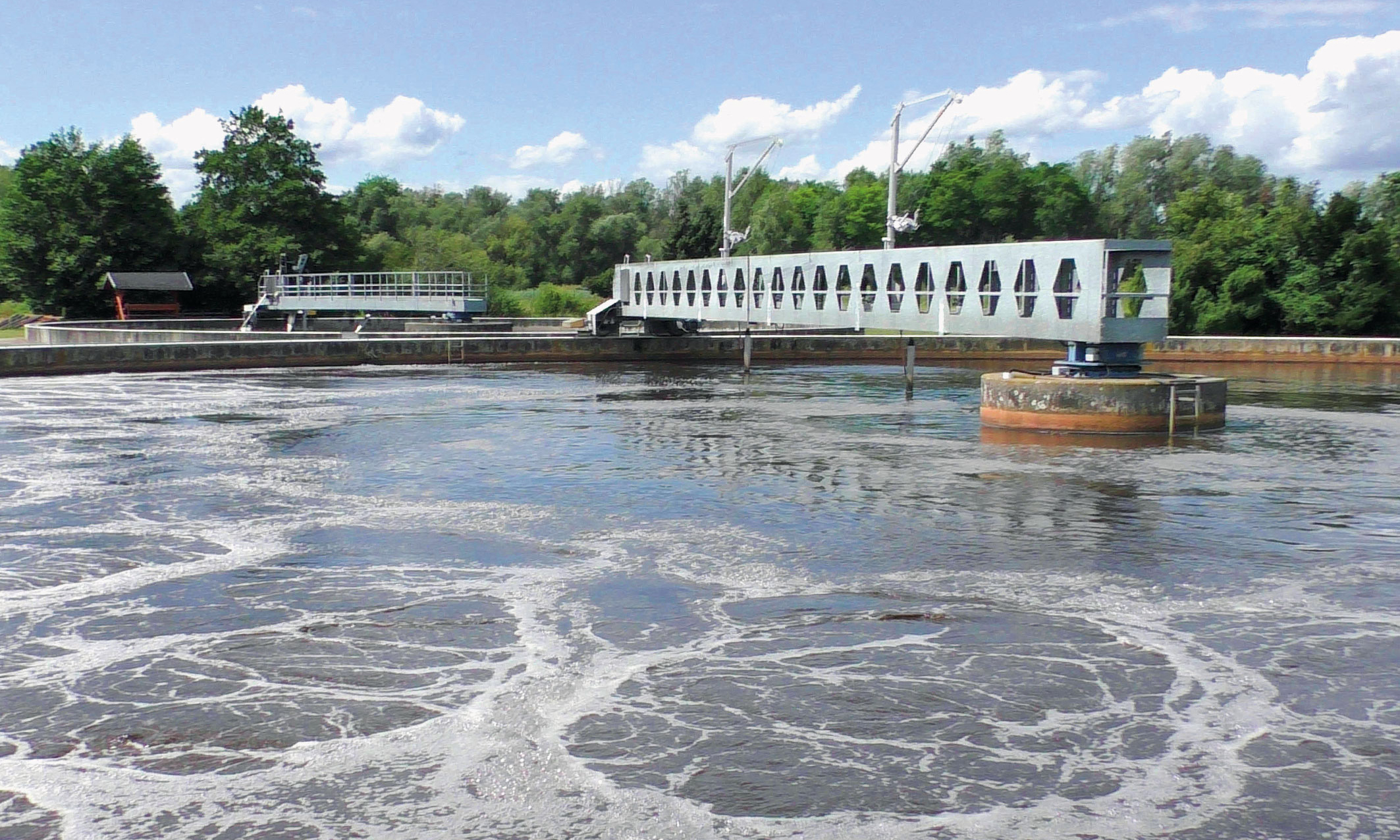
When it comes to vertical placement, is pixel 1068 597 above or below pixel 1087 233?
below

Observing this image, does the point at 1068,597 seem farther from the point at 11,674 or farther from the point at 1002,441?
the point at 1002,441

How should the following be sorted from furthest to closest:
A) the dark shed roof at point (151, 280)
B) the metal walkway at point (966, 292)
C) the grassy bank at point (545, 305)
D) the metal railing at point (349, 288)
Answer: the grassy bank at point (545, 305)
the dark shed roof at point (151, 280)
the metal railing at point (349, 288)
the metal walkway at point (966, 292)

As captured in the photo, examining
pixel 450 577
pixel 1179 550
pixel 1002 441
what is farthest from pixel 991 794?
pixel 1002 441

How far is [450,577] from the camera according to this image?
1678cm

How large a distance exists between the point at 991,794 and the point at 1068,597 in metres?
6.54

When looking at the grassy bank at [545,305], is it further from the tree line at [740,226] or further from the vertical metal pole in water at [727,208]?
the vertical metal pole in water at [727,208]

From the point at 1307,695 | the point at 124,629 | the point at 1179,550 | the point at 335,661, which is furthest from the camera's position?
the point at 1179,550

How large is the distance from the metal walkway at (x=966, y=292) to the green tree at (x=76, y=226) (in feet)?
154

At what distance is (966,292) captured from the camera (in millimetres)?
39938

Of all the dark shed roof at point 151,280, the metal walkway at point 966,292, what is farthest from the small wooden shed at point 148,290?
the metal walkway at point 966,292

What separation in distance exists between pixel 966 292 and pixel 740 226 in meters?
114

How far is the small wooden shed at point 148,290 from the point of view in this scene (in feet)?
276

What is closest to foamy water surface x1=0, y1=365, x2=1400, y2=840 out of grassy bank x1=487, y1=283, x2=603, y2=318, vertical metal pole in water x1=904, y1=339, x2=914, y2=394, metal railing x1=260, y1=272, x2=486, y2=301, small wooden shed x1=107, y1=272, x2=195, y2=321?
vertical metal pole in water x1=904, y1=339, x2=914, y2=394

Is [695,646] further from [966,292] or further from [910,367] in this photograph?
[910,367]
